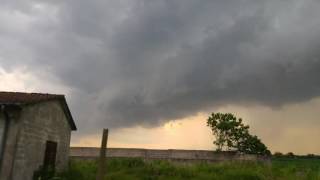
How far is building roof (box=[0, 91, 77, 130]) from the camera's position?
1710 cm

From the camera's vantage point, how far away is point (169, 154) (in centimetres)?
3219

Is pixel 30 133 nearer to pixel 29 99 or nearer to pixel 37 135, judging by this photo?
pixel 37 135

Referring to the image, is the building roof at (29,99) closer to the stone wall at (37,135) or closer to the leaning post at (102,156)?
the stone wall at (37,135)

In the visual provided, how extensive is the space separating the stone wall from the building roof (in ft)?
0.92

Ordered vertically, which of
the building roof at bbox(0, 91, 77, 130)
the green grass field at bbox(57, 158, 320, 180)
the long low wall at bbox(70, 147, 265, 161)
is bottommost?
the green grass field at bbox(57, 158, 320, 180)

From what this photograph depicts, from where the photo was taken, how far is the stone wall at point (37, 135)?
17.4m

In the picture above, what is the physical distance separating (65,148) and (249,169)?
11.2 metres

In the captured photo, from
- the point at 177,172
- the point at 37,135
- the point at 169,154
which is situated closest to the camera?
the point at 37,135

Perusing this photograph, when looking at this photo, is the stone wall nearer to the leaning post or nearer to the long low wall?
the leaning post

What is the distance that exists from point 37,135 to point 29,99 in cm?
185

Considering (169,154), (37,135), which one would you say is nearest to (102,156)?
(37,135)

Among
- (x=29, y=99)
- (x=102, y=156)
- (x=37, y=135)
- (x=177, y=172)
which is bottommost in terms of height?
(x=177, y=172)

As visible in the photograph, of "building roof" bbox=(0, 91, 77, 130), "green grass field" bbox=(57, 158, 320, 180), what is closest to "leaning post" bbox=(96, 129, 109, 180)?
"building roof" bbox=(0, 91, 77, 130)

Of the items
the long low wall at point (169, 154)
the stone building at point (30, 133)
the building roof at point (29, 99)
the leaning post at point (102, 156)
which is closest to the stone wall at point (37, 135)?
the stone building at point (30, 133)
